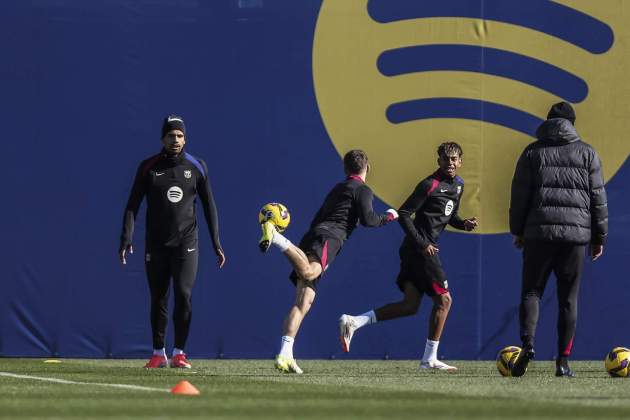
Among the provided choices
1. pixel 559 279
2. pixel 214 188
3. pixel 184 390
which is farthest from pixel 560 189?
pixel 214 188

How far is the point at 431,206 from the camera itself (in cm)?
1036

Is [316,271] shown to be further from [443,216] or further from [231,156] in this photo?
[231,156]

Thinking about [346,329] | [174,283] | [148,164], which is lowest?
[346,329]

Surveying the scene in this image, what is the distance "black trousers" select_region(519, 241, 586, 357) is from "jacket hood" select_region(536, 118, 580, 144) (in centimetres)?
74

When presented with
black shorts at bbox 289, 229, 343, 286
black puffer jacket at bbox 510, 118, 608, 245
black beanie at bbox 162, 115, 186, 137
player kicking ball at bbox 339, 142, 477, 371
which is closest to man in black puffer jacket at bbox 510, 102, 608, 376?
black puffer jacket at bbox 510, 118, 608, 245

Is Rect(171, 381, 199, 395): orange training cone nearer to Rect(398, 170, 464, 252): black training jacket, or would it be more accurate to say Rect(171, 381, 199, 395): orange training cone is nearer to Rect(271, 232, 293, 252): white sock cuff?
Rect(271, 232, 293, 252): white sock cuff

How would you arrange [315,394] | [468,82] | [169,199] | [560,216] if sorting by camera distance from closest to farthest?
[315,394], [560,216], [169,199], [468,82]

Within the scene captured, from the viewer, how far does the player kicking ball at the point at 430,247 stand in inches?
403

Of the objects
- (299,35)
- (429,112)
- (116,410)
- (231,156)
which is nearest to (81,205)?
(231,156)

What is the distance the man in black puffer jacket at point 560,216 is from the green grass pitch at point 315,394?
0.47 m

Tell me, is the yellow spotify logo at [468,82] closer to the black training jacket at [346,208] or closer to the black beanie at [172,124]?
the black beanie at [172,124]

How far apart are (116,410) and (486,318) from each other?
6.35 metres

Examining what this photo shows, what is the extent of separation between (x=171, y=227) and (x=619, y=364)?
11.4ft

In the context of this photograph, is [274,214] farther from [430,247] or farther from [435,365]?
[435,365]
